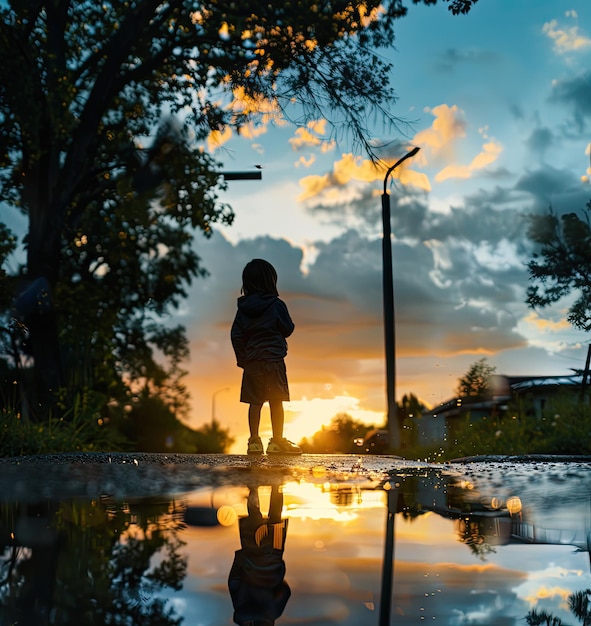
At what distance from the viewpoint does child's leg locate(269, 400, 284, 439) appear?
909 centimetres

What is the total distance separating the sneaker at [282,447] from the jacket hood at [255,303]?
4.77 ft

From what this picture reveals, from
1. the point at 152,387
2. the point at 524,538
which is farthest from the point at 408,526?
the point at 152,387

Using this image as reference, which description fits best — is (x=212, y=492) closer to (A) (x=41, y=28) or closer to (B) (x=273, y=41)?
(B) (x=273, y=41)

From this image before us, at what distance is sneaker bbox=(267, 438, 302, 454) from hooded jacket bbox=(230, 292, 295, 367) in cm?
96

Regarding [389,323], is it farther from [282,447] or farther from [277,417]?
[282,447]

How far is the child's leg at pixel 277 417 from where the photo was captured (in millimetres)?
9094

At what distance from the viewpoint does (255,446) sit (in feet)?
29.5

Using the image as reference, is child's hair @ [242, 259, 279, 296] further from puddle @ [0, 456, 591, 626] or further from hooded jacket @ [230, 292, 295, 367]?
puddle @ [0, 456, 591, 626]

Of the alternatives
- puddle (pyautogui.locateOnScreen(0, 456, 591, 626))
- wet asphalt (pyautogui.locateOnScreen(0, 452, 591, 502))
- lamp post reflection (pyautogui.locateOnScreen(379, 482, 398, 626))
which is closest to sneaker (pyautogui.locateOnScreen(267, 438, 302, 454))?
wet asphalt (pyautogui.locateOnScreen(0, 452, 591, 502))

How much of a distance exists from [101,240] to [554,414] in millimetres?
12836

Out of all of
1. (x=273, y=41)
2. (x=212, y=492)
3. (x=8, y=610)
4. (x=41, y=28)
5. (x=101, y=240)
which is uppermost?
(x=41, y=28)

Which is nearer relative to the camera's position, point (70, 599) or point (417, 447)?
point (70, 599)

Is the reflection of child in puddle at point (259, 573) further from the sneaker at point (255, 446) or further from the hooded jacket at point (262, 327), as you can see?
the hooded jacket at point (262, 327)

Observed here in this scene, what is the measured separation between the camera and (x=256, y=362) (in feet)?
30.7
